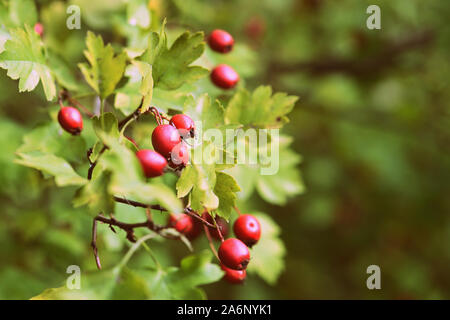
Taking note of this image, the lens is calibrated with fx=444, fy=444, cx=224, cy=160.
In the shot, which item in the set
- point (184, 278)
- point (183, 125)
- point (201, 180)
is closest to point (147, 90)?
point (183, 125)

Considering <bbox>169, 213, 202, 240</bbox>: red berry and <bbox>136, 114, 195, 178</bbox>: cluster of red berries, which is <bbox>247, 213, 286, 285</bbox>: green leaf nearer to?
<bbox>169, 213, 202, 240</bbox>: red berry

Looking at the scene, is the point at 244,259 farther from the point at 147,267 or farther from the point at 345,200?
the point at 345,200

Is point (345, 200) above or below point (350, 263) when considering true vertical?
above

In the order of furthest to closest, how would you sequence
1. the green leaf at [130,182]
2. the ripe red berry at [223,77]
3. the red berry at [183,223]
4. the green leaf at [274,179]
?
the green leaf at [274,179] → the ripe red berry at [223,77] → the red berry at [183,223] → the green leaf at [130,182]

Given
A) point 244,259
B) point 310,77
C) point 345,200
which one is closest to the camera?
point 244,259

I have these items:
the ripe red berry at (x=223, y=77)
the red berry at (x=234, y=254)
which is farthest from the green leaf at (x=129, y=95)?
the red berry at (x=234, y=254)

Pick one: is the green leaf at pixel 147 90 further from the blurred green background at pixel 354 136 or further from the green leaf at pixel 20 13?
the blurred green background at pixel 354 136

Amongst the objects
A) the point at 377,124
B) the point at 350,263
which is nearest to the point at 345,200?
the point at 350,263
